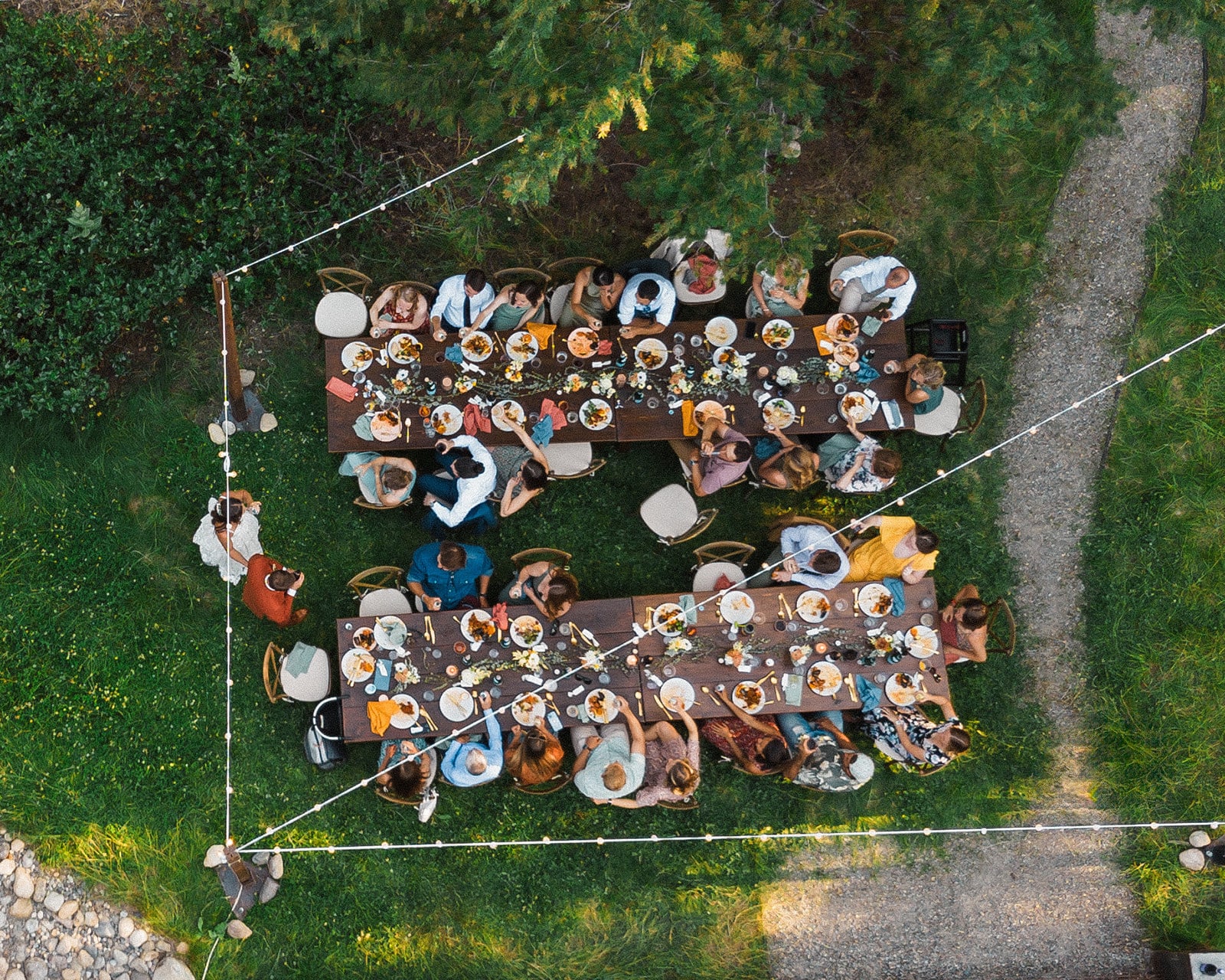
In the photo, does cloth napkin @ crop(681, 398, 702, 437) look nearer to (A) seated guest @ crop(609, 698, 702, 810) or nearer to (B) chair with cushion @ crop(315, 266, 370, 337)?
(A) seated guest @ crop(609, 698, 702, 810)

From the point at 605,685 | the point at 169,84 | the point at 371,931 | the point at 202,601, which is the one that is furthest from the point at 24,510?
the point at 605,685

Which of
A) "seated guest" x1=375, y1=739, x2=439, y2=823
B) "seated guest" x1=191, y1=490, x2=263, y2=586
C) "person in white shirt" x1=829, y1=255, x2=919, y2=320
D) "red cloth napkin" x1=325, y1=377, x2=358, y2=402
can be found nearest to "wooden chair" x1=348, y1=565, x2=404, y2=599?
"seated guest" x1=191, y1=490, x2=263, y2=586

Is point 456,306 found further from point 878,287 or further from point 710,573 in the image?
point 878,287

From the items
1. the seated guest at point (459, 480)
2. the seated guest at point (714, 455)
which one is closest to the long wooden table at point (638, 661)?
the seated guest at point (459, 480)

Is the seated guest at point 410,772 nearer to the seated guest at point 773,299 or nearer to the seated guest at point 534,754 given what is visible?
the seated guest at point 534,754

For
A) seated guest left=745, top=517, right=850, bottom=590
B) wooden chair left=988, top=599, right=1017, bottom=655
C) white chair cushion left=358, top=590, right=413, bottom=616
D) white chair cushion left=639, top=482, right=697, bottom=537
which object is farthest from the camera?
white chair cushion left=639, top=482, right=697, bottom=537

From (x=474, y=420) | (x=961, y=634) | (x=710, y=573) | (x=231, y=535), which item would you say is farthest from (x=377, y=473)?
(x=961, y=634)

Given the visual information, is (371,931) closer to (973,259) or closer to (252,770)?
(252,770)
